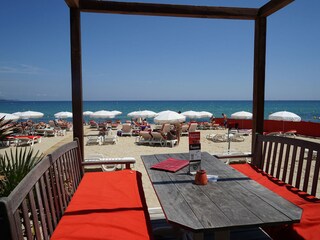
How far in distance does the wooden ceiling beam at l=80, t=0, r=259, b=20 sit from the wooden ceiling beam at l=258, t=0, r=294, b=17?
13 cm

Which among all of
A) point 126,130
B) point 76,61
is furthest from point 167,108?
point 76,61

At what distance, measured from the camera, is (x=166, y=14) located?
→ 3.28m

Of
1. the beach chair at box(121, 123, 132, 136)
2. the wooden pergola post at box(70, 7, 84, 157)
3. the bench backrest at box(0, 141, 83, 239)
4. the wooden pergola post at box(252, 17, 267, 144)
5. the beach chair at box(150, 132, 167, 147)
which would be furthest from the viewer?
the beach chair at box(121, 123, 132, 136)

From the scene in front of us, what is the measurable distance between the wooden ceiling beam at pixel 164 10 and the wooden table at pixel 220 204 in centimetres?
218

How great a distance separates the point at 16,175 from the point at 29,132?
17.5 meters

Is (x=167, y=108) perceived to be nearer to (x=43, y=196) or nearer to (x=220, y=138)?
(x=220, y=138)

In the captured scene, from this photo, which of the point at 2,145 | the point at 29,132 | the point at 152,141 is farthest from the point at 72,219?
the point at 29,132

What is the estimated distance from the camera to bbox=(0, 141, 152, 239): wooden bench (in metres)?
1.34

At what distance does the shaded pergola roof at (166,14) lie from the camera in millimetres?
3131

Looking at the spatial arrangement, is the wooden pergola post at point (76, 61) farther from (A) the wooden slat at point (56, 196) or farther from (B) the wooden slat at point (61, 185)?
(A) the wooden slat at point (56, 196)

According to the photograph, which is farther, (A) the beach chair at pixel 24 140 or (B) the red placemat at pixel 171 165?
(A) the beach chair at pixel 24 140

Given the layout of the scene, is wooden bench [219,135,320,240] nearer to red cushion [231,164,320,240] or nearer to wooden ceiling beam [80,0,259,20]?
red cushion [231,164,320,240]

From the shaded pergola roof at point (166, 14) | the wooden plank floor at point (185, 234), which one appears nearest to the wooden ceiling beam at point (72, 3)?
the shaded pergola roof at point (166, 14)

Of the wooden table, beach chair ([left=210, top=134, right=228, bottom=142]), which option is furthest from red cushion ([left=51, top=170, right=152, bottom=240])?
beach chair ([left=210, top=134, right=228, bottom=142])
